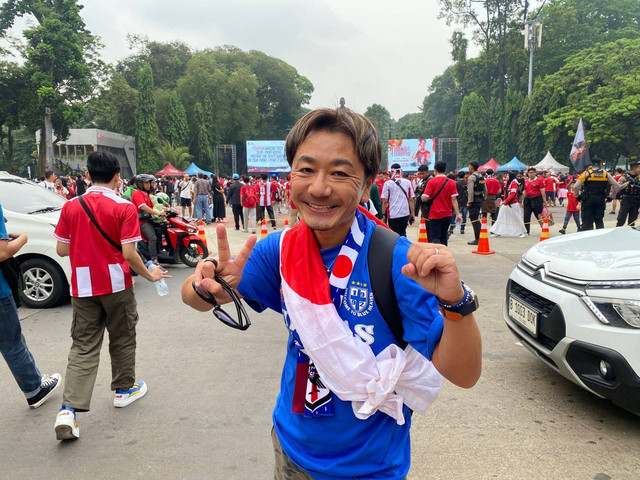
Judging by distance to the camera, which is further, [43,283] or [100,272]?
[43,283]

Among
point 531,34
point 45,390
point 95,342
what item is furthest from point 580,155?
point 531,34

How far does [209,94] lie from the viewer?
49.0 m

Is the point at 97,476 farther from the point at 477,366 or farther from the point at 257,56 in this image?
the point at 257,56

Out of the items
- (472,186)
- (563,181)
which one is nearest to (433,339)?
(472,186)

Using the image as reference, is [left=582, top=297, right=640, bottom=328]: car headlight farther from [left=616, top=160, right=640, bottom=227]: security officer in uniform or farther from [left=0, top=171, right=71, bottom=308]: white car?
[left=616, top=160, right=640, bottom=227]: security officer in uniform

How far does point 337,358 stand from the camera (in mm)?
1309

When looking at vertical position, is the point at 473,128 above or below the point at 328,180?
above

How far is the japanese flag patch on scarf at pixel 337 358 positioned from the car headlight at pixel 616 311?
209 cm

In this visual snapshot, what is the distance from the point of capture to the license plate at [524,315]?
3.40 metres

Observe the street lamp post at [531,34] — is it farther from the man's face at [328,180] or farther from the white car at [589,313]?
the man's face at [328,180]

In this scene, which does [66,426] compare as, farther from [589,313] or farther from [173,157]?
[173,157]

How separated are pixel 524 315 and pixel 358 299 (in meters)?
2.70

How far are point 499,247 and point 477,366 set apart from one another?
10.2m

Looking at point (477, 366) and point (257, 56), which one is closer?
point (477, 366)
